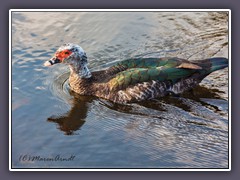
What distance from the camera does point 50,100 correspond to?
36.7ft

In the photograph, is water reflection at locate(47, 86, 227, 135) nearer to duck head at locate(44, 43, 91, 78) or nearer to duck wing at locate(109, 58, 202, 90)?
duck wing at locate(109, 58, 202, 90)

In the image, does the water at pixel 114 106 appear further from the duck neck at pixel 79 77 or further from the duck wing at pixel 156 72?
the duck wing at pixel 156 72

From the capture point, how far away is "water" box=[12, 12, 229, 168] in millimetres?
9211

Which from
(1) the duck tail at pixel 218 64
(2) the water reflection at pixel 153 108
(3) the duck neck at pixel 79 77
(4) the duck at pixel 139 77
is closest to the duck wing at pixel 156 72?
(4) the duck at pixel 139 77

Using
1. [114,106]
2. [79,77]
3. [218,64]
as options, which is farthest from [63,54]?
[218,64]

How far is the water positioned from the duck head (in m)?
0.50

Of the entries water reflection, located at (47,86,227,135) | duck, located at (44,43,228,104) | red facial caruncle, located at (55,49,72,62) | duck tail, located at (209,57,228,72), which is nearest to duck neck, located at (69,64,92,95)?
duck, located at (44,43,228,104)

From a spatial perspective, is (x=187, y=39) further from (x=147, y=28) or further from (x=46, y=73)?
(x=46, y=73)

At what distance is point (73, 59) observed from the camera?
11.6m

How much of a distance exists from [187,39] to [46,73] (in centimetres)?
354

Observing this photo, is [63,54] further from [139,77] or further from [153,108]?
[153,108]

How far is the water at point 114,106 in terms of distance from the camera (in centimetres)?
921

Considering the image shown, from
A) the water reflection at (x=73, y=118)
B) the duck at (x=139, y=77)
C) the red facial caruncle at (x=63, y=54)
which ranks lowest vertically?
the water reflection at (x=73, y=118)

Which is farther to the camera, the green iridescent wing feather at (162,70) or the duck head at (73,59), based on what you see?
the duck head at (73,59)
